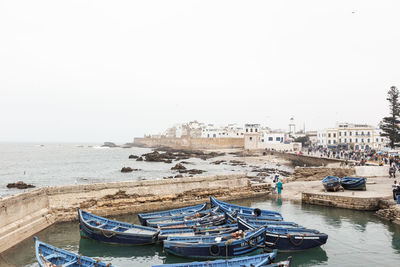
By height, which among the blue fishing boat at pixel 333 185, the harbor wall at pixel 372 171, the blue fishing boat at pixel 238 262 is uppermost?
the harbor wall at pixel 372 171

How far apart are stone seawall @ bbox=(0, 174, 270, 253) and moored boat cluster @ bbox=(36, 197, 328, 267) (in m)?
2.60

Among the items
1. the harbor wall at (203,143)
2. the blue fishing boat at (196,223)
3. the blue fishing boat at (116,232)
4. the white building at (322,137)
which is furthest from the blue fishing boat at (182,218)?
the harbor wall at (203,143)

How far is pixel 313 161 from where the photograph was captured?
1898 inches

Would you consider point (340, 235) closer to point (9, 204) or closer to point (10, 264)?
point (10, 264)

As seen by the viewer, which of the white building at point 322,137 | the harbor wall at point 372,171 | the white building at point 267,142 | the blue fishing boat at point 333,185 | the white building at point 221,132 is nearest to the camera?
the blue fishing boat at point 333,185

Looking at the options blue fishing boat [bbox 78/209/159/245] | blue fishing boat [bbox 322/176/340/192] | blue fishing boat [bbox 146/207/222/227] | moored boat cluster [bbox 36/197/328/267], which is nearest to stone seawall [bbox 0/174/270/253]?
moored boat cluster [bbox 36/197/328/267]

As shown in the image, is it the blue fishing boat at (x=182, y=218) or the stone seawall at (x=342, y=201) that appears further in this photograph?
the stone seawall at (x=342, y=201)

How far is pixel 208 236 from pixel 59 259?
17.9 feet

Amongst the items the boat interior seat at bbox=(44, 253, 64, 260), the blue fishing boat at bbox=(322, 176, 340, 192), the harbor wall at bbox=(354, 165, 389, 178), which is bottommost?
the boat interior seat at bbox=(44, 253, 64, 260)

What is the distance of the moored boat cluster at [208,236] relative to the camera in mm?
9859

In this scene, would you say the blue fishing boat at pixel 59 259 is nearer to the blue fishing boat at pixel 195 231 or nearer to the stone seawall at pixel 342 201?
the blue fishing boat at pixel 195 231

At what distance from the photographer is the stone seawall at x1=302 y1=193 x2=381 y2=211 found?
18.1 m

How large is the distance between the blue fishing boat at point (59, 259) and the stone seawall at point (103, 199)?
3.01 m

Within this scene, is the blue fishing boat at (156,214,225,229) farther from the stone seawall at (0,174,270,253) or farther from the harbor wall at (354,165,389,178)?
the harbor wall at (354,165,389,178)
